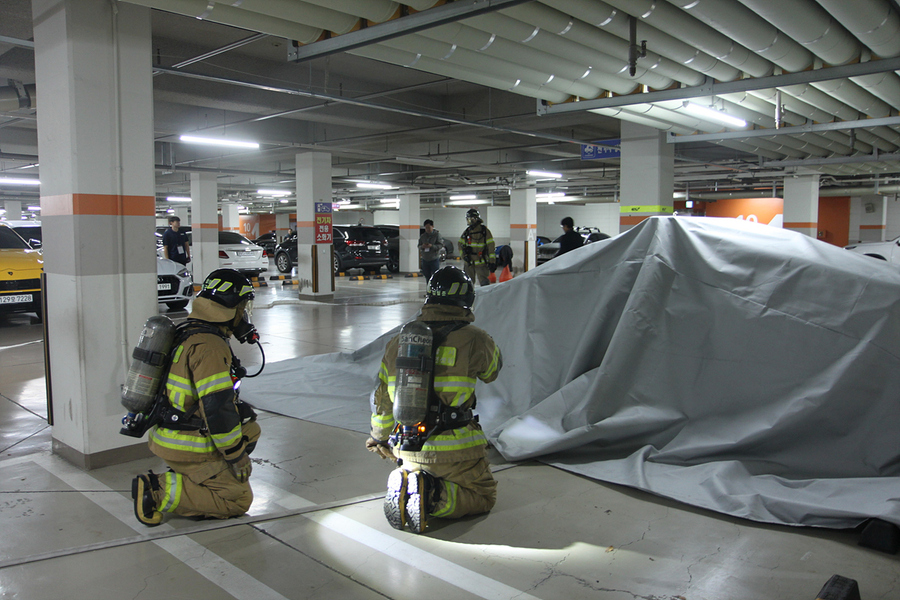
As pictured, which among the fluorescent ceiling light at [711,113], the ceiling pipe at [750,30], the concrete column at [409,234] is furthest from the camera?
the concrete column at [409,234]

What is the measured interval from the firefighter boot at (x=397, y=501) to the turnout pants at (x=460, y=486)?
10cm

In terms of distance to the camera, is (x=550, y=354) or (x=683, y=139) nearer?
(x=550, y=354)

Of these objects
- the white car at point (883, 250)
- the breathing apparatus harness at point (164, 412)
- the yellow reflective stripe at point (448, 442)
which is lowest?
the yellow reflective stripe at point (448, 442)

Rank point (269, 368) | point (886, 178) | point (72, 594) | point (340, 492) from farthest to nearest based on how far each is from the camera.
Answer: point (886, 178)
point (269, 368)
point (340, 492)
point (72, 594)

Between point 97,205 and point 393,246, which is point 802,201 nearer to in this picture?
point 393,246

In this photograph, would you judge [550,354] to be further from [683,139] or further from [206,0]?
[683,139]

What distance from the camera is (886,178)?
20.0 metres

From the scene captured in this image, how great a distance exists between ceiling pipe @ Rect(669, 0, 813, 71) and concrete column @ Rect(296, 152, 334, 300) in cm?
1078

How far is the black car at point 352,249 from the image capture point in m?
21.0

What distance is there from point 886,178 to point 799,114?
13263mm

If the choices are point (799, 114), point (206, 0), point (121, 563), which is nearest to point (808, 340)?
point (121, 563)

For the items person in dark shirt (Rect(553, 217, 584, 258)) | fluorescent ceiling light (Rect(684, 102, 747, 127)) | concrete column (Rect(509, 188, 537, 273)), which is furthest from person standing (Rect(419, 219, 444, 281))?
concrete column (Rect(509, 188, 537, 273))

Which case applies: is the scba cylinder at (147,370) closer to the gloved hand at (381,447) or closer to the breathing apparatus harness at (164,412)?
the breathing apparatus harness at (164,412)

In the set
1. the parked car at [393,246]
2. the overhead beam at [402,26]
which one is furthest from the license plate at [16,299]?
the parked car at [393,246]
